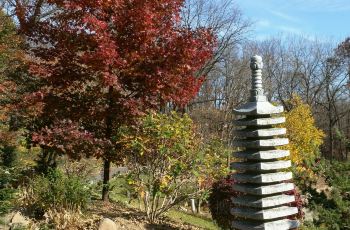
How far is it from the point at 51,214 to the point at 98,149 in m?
1.87

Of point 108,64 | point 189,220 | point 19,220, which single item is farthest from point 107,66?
point 189,220

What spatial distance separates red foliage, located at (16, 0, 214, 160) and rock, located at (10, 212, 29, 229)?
148cm

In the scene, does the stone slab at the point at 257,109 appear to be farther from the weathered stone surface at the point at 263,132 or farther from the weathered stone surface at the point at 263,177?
the weathered stone surface at the point at 263,177

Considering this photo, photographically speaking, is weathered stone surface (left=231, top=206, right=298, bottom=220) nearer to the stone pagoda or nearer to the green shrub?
the stone pagoda

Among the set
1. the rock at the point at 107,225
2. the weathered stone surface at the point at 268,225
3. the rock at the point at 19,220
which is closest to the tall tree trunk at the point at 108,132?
the rock at the point at 107,225

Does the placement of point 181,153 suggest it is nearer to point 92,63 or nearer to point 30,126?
point 92,63

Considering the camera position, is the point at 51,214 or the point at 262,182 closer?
the point at 262,182

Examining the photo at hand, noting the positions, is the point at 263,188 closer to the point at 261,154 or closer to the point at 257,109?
the point at 261,154

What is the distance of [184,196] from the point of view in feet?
29.9

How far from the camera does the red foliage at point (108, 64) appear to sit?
8844 millimetres

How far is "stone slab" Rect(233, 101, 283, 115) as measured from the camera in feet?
15.6

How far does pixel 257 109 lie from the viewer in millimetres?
4762

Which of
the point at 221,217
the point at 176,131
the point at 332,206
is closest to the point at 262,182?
the point at 332,206

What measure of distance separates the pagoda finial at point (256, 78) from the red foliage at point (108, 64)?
4.09m
